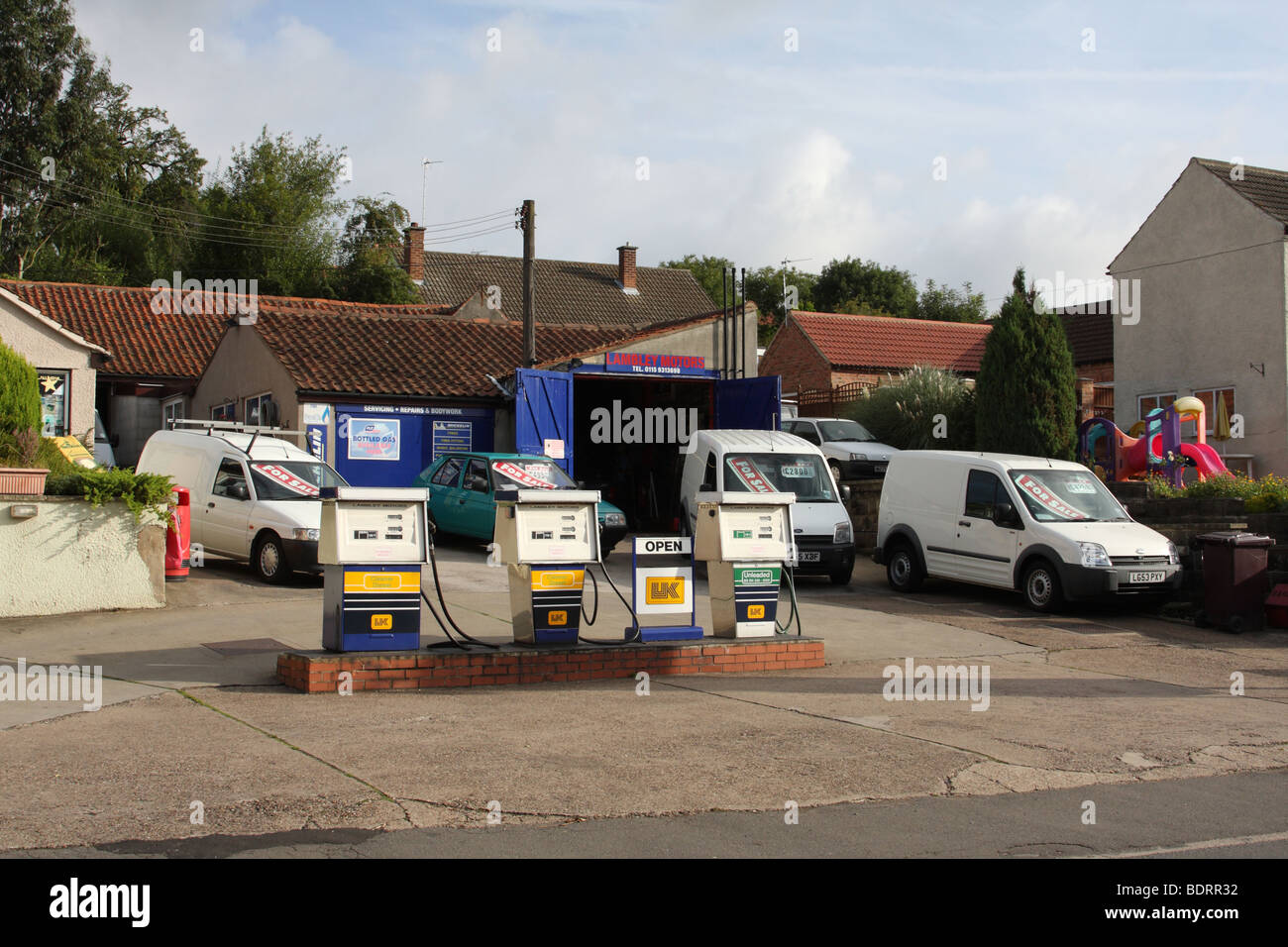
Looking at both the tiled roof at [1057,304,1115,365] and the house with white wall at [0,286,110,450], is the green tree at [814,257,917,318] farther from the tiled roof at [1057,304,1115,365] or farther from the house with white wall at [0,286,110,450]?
the house with white wall at [0,286,110,450]

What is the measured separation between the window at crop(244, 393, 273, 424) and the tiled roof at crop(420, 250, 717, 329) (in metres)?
19.7

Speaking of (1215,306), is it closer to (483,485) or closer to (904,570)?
(904,570)

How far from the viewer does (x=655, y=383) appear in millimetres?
25984

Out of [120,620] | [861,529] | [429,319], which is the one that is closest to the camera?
[120,620]

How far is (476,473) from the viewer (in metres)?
19.8

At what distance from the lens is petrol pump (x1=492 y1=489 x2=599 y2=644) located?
32.0 ft

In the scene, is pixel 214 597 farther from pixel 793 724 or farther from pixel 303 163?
pixel 303 163

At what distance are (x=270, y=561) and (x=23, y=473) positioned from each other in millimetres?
3783

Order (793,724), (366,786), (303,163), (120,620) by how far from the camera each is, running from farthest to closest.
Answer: (303,163) → (120,620) → (793,724) → (366,786)

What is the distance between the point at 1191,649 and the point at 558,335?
1831 cm

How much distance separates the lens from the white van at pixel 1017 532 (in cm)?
1438

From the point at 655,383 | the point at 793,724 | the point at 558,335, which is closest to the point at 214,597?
the point at 793,724

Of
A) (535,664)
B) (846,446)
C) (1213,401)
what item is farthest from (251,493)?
(1213,401)

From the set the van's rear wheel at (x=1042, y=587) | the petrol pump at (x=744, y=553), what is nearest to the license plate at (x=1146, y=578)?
the van's rear wheel at (x=1042, y=587)
